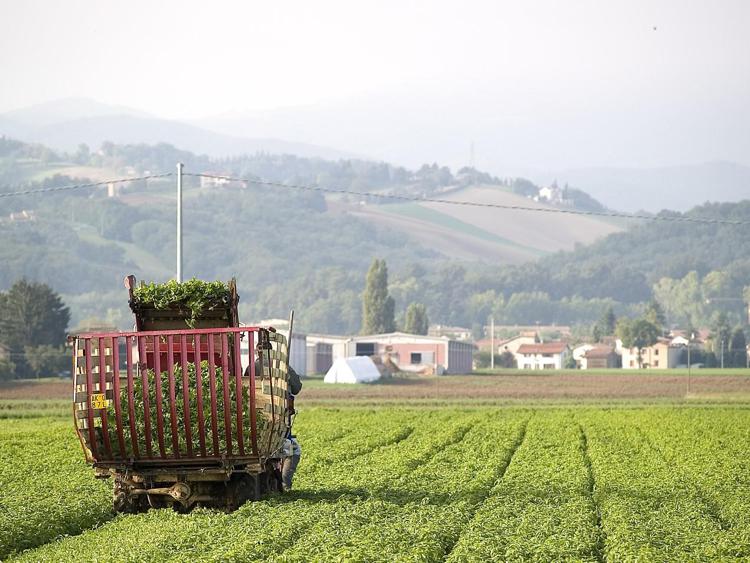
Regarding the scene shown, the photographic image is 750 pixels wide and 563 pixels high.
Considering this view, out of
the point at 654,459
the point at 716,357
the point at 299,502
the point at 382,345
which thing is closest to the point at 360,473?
the point at 299,502

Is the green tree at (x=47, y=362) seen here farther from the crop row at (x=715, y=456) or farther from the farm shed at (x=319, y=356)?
the crop row at (x=715, y=456)

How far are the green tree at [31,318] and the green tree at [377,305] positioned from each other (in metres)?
64.9

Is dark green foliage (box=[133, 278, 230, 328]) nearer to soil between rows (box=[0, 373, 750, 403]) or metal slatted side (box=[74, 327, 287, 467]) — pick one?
metal slatted side (box=[74, 327, 287, 467])

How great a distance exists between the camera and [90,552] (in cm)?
1697

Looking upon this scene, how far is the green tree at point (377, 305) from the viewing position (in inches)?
7347

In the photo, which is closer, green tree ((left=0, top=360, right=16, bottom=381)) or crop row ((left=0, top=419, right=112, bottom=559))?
crop row ((left=0, top=419, right=112, bottom=559))

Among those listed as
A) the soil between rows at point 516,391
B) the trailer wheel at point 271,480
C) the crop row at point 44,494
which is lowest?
the soil between rows at point 516,391

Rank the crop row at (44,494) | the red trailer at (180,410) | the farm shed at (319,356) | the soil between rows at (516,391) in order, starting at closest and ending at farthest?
the crop row at (44,494) → the red trailer at (180,410) → the soil between rows at (516,391) → the farm shed at (319,356)

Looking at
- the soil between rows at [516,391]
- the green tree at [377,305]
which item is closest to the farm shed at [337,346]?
the green tree at [377,305]

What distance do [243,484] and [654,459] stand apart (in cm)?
1369

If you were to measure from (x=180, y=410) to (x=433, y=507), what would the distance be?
172 inches

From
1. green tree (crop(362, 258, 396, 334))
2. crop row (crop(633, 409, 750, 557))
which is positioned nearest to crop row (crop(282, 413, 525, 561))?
crop row (crop(633, 409, 750, 557))

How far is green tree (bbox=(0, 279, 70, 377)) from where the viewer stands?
123688 millimetres

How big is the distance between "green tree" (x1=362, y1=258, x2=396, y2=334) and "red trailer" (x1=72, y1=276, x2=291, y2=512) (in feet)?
533
